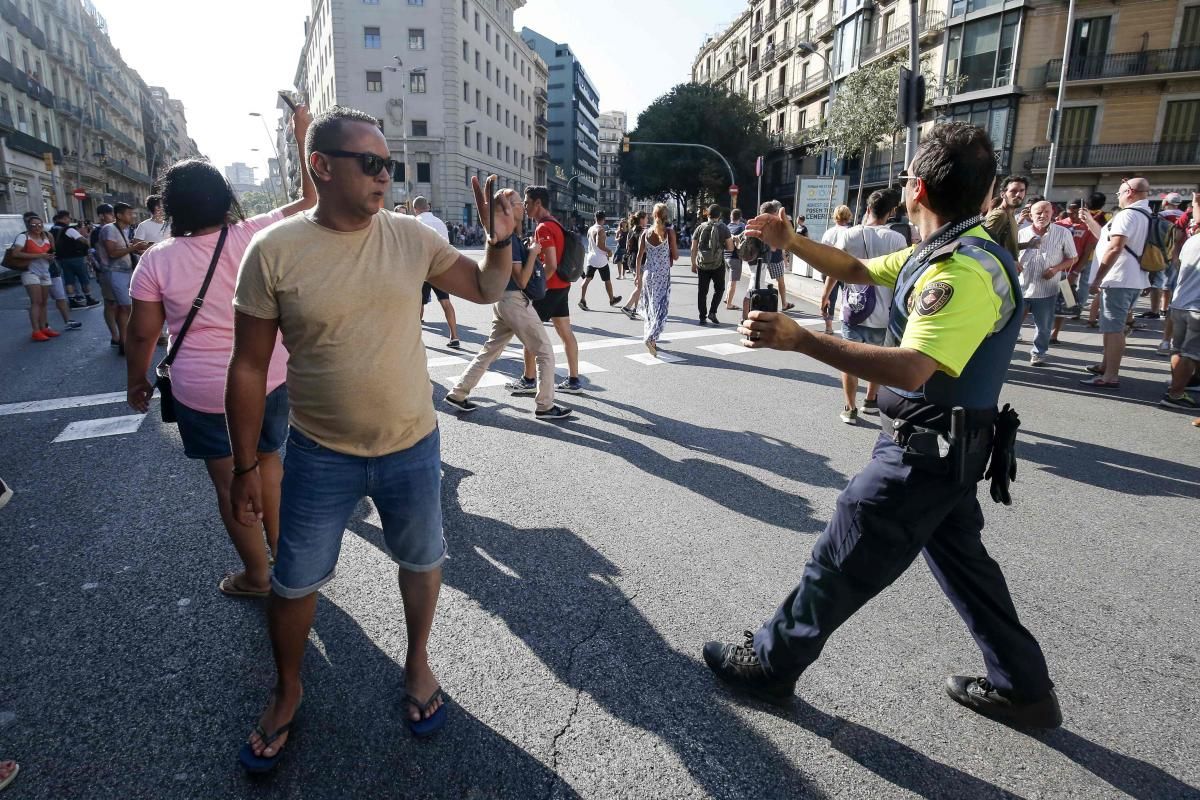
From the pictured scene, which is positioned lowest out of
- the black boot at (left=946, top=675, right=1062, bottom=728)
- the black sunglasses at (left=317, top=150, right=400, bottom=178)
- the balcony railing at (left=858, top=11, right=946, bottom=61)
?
the black boot at (left=946, top=675, right=1062, bottom=728)

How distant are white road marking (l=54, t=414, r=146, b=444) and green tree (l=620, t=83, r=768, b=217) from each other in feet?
142

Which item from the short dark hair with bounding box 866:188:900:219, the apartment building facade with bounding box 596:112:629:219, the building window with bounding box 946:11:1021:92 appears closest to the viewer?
the short dark hair with bounding box 866:188:900:219

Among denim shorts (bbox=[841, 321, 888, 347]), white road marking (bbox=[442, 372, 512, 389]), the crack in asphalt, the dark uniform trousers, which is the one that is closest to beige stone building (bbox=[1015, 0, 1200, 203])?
denim shorts (bbox=[841, 321, 888, 347])

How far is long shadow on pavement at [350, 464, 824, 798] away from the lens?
6.84 ft

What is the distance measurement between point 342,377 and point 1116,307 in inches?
297

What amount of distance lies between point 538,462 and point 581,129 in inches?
4109

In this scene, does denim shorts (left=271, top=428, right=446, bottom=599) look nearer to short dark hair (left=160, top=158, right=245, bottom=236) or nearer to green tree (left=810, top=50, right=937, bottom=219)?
short dark hair (left=160, top=158, right=245, bottom=236)

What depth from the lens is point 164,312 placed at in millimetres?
2709

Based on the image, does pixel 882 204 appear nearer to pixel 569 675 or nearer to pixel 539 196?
pixel 539 196

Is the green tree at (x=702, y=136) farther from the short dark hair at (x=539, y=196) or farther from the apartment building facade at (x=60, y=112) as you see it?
the short dark hair at (x=539, y=196)

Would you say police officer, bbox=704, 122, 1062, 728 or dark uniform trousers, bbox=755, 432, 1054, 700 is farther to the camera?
dark uniform trousers, bbox=755, 432, 1054, 700

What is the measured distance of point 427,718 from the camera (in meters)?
2.20

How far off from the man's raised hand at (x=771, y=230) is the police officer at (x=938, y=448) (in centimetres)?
46

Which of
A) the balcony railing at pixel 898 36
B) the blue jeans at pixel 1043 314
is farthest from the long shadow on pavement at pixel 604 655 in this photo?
the balcony railing at pixel 898 36
